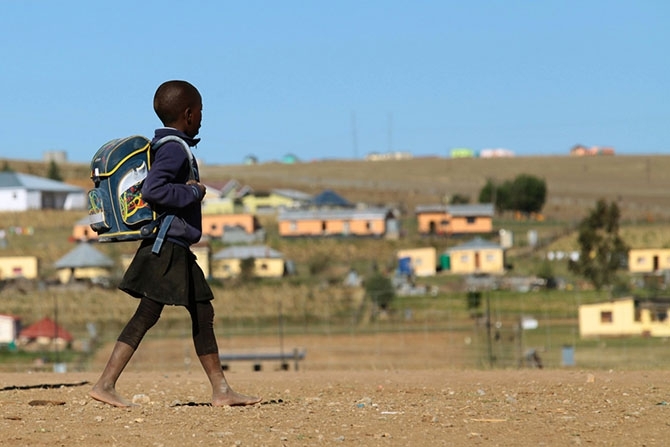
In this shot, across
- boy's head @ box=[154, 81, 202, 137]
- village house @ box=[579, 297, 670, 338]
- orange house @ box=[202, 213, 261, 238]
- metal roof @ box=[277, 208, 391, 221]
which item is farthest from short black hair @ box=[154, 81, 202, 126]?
orange house @ box=[202, 213, 261, 238]

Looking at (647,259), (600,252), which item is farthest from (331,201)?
(600,252)

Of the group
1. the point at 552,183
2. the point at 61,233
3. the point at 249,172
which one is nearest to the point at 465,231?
the point at 61,233

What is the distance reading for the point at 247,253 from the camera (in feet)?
205

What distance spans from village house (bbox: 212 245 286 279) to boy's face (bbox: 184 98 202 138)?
5063 cm

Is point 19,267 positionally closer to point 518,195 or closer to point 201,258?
point 201,258

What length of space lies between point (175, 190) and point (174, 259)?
1.41 feet

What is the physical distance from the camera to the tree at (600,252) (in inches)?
2035

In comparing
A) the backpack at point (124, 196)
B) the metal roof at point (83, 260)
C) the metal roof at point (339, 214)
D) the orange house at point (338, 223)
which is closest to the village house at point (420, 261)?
the orange house at point (338, 223)

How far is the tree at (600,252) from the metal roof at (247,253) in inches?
593

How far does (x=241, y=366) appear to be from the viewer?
2209cm

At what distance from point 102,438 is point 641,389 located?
3.92 metres

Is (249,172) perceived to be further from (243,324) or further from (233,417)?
(233,417)

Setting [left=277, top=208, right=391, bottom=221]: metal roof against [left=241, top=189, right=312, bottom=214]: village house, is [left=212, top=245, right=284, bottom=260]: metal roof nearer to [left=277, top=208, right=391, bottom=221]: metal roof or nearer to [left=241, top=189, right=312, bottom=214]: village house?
[left=277, top=208, right=391, bottom=221]: metal roof

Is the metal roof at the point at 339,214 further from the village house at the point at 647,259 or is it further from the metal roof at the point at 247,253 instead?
the village house at the point at 647,259
